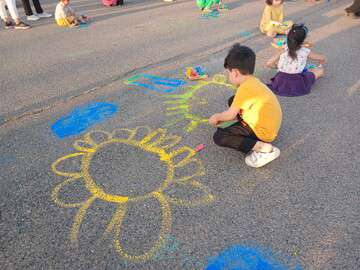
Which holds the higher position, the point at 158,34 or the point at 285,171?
the point at 158,34

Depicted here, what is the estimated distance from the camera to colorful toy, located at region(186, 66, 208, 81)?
12.9 ft

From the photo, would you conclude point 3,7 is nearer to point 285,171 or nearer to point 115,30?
→ point 115,30

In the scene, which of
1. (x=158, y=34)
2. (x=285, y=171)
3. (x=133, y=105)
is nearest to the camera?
(x=285, y=171)

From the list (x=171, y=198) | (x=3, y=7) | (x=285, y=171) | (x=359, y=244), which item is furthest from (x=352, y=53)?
(x=3, y=7)

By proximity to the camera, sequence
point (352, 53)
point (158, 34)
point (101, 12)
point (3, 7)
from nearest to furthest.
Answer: point (352, 53)
point (158, 34)
point (3, 7)
point (101, 12)

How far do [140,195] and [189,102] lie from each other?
153 centimetres

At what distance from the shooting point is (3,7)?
6.34 metres

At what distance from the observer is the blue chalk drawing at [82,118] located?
9.46 feet

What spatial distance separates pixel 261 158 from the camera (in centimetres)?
237

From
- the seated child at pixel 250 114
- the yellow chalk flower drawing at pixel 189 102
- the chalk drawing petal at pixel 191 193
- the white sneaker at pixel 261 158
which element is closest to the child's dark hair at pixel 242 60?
the seated child at pixel 250 114

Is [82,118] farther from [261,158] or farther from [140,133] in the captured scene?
[261,158]

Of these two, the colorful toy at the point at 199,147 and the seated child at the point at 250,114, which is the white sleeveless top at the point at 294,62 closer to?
the seated child at the point at 250,114

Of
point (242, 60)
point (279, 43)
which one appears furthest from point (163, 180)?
point (279, 43)

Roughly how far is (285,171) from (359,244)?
2.41 feet
